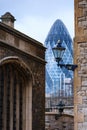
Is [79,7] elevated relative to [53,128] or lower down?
elevated

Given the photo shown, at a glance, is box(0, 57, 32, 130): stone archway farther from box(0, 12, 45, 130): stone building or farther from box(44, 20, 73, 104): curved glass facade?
box(44, 20, 73, 104): curved glass facade

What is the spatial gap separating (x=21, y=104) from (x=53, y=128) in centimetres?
364

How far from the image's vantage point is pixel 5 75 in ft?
63.1

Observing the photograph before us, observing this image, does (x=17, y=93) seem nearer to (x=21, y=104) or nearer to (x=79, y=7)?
(x=21, y=104)

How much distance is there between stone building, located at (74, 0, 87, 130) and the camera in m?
13.2

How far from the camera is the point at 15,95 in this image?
20.3 m

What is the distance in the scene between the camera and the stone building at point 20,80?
62.3ft

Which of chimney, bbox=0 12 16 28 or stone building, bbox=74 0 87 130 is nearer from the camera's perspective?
stone building, bbox=74 0 87 130

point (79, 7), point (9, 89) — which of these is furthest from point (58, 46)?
point (9, 89)

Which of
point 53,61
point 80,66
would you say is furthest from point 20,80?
point 53,61

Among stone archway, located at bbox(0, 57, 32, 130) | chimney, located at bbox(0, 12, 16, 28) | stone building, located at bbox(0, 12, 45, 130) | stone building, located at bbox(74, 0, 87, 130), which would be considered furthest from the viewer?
chimney, located at bbox(0, 12, 16, 28)

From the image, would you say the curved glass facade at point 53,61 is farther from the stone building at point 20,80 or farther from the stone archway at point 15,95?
the stone archway at point 15,95

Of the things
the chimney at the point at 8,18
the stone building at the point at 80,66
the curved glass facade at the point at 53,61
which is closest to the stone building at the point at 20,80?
Answer: the chimney at the point at 8,18

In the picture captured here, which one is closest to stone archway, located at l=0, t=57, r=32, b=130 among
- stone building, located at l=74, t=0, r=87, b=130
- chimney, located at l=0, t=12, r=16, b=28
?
chimney, located at l=0, t=12, r=16, b=28
